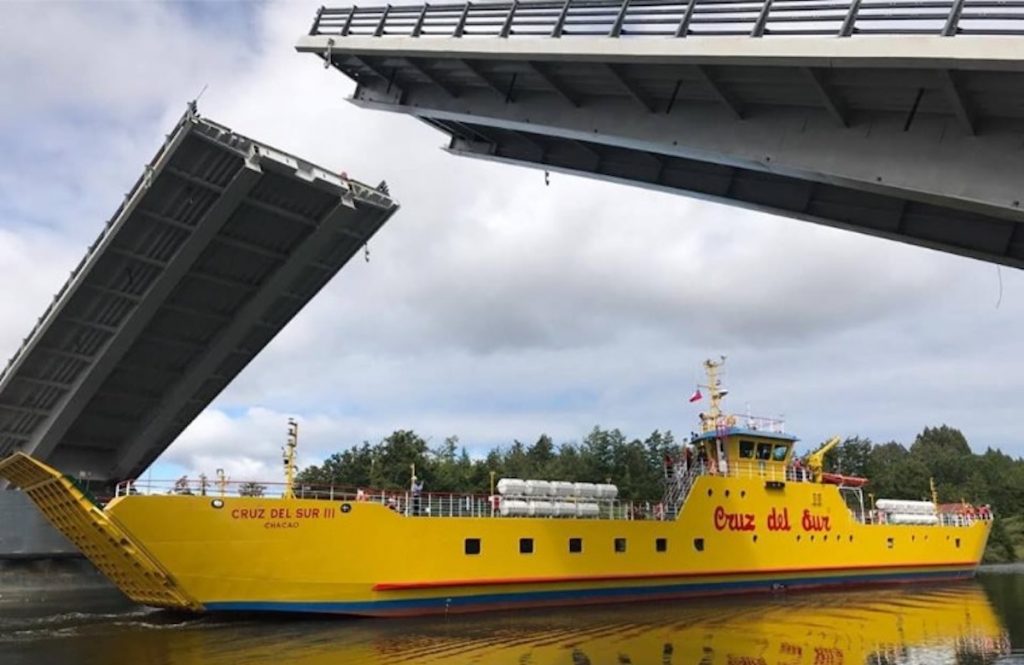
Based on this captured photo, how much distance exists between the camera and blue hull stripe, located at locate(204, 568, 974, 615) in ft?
52.3

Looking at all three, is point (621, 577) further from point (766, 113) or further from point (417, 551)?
point (766, 113)

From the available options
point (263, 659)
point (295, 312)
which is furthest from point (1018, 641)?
point (295, 312)

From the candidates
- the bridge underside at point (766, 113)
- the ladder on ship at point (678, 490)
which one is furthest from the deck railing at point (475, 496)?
the bridge underside at point (766, 113)

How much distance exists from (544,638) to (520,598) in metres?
4.31

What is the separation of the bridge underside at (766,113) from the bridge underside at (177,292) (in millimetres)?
4959

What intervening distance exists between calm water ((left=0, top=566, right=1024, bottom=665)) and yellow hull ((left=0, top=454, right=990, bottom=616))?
686mm

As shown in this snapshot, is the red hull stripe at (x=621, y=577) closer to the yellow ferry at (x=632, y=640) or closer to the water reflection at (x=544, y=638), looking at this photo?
the water reflection at (x=544, y=638)

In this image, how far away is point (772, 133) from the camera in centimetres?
909

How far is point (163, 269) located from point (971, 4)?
16.2 metres

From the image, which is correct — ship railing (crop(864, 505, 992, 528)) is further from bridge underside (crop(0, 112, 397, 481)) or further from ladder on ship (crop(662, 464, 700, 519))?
bridge underside (crop(0, 112, 397, 481))

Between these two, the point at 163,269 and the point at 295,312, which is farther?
the point at 295,312

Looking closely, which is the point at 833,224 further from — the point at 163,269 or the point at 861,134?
the point at 163,269

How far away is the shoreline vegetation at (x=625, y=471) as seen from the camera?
156ft

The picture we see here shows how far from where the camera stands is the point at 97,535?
15.4 m
